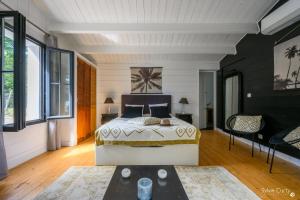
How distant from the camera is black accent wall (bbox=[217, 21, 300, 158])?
3336 millimetres

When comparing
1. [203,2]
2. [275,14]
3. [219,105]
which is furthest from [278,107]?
[219,105]

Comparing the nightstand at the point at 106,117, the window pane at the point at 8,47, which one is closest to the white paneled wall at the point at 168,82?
the nightstand at the point at 106,117

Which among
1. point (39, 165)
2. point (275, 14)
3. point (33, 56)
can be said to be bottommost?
point (39, 165)

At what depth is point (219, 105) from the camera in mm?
6477

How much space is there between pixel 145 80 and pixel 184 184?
4.38 metres

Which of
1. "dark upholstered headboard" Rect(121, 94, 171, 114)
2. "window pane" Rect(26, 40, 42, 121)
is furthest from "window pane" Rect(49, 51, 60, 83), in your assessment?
"dark upholstered headboard" Rect(121, 94, 171, 114)

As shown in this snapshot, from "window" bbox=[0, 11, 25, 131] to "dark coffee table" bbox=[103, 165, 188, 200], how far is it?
1613 millimetres

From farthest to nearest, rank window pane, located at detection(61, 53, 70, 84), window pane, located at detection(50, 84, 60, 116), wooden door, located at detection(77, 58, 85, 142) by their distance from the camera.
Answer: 1. wooden door, located at detection(77, 58, 85, 142)
2. window pane, located at detection(61, 53, 70, 84)
3. window pane, located at detection(50, 84, 60, 116)

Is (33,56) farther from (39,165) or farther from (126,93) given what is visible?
(126,93)

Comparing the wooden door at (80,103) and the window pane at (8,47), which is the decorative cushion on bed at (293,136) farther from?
the wooden door at (80,103)

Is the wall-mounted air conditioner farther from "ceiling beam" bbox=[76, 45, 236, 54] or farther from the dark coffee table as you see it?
the dark coffee table

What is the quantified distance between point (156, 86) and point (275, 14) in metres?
3.77

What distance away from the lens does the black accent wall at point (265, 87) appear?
3336 mm

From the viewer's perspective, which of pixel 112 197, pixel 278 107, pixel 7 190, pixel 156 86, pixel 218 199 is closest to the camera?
pixel 112 197
